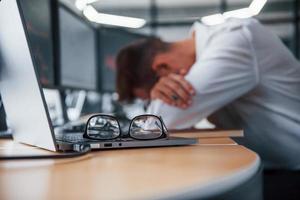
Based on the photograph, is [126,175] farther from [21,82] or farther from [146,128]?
[146,128]

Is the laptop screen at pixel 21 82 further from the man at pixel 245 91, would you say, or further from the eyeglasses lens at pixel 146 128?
the man at pixel 245 91

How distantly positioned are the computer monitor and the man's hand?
3.16 ft

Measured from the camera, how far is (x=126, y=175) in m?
0.48

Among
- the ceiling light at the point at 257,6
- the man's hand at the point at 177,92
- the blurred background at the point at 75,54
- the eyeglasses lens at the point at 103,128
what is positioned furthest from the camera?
the ceiling light at the point at 257,6

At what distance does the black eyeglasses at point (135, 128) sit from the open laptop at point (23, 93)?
48mm

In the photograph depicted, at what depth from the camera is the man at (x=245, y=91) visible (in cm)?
148

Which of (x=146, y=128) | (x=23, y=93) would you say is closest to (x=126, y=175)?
(x=23, y=93)

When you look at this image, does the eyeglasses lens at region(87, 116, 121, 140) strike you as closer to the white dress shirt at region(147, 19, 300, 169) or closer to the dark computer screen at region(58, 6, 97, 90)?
the white dress shirt at region(147, 19, 300, 169)

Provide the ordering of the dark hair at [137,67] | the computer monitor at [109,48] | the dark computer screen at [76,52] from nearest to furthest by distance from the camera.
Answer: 1. the dark computer screen at [76,52]
2. the dark hair at [137,67]
3. the computer monitor at [109,48]

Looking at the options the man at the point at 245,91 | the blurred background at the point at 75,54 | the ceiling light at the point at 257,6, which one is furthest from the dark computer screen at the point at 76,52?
the ceiling light at the point at 257,6

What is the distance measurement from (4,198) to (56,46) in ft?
4.87

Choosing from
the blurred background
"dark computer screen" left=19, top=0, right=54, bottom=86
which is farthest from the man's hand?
"dark computer screen" left=19, top=0, right=54, bottom=86

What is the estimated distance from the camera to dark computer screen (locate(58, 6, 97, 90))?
1867 millimetres

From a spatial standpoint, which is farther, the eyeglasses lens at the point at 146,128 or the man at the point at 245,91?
the man at the point at 245,91
